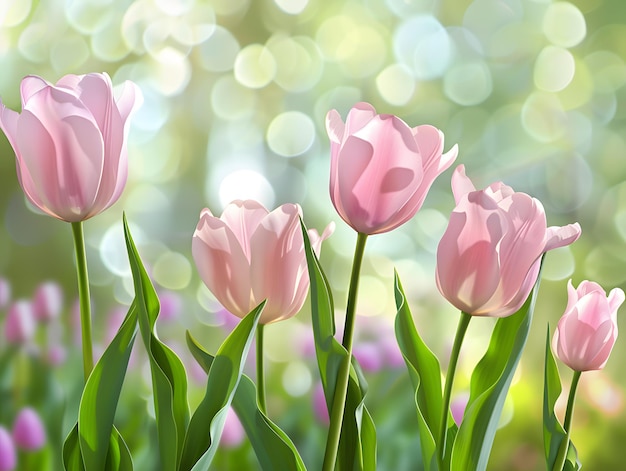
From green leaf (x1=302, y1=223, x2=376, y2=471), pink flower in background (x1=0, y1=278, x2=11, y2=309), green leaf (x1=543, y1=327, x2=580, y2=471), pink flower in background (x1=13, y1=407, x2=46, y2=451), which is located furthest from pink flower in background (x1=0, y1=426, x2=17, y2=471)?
green leaf (x1=543, y1=327, x2=580, y2=471)

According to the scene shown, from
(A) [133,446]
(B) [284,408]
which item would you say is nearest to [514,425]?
(B) [284,408]

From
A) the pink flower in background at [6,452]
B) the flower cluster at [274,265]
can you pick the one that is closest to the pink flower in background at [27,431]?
the pink flower in background at [6,452]

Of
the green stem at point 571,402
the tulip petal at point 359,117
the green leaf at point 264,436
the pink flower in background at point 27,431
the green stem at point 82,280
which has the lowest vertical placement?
the pink flower in background at point 27,431

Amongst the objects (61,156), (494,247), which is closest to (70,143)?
(61,156)

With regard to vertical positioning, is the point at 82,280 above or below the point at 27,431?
above

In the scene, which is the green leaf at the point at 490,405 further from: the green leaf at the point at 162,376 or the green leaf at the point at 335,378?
the green leaf at the point at 162,376

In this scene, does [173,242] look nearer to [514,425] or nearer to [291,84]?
[291,84]

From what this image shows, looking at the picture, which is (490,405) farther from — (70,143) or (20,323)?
(20,323)
